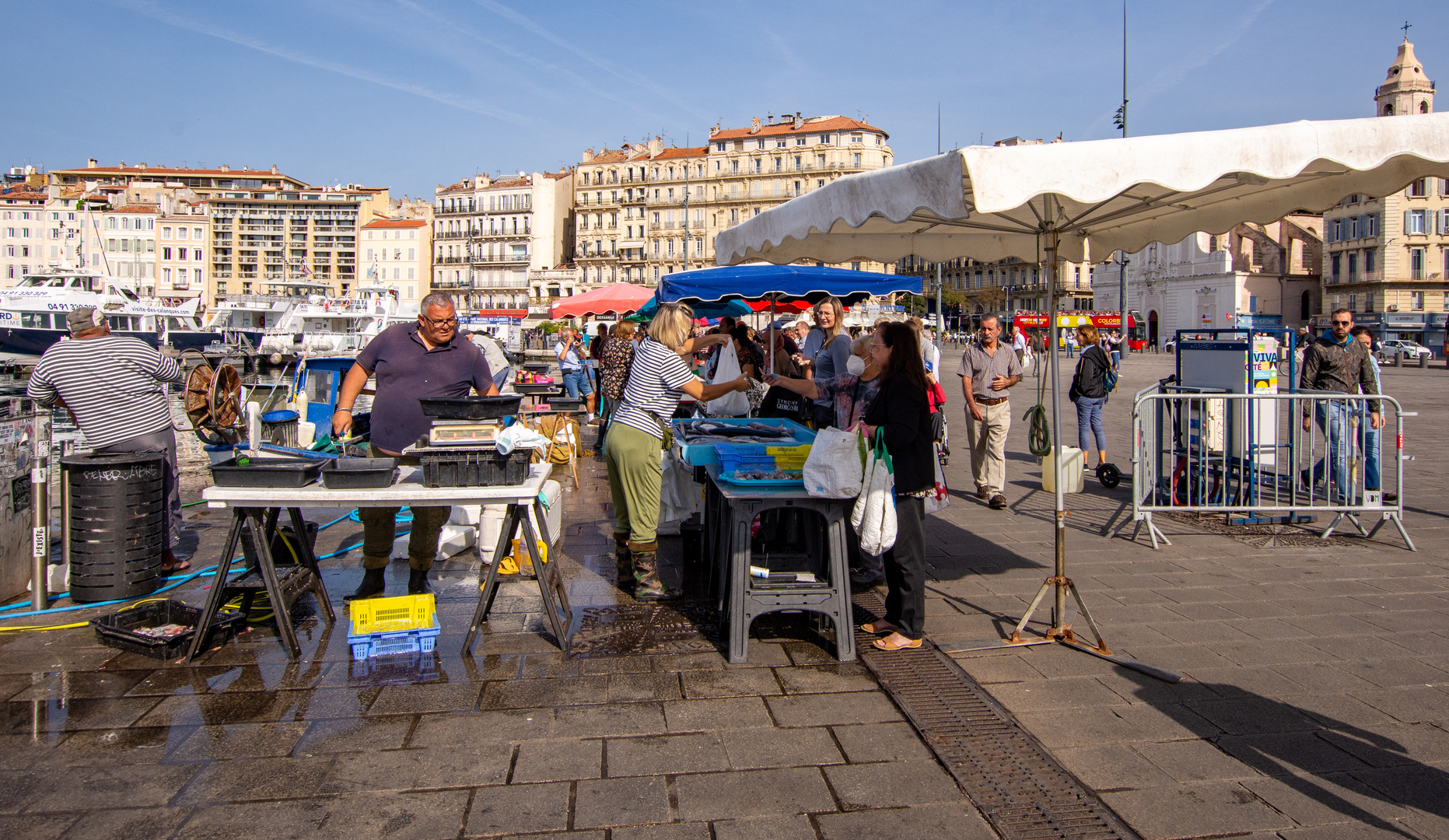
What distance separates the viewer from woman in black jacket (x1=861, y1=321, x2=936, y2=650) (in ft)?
13.8

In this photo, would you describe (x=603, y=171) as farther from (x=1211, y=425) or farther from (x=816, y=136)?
(x=1211, y=425)

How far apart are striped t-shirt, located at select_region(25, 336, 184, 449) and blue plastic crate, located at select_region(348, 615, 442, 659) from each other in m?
2.47

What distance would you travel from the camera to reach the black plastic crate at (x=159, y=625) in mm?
4191

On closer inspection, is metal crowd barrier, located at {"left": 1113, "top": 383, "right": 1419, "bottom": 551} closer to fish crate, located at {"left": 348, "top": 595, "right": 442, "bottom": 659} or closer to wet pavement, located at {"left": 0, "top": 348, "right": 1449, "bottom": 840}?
wet pavement, located at {"left": 0, "top": 348, "right": 1449, "bottom": 840}

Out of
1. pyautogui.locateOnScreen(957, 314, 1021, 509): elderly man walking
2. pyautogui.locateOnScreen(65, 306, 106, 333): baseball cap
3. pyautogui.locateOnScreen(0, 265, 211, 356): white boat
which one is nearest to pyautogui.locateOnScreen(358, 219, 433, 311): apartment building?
pyautogui.locateOnScreen(0, 265, 211, 356): white boat

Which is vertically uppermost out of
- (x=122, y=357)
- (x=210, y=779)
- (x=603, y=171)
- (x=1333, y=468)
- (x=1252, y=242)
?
(x=603, y=171)

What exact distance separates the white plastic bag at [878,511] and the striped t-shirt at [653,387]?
48.4 inches

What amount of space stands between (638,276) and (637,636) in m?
93.5

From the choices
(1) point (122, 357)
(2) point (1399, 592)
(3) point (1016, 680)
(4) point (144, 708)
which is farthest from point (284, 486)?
(2) point (1399, 592)

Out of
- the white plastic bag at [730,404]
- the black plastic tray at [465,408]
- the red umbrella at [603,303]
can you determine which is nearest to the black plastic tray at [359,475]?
the black plastic tray at [465,408]

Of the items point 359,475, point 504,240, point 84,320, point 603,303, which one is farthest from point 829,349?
point 504,240

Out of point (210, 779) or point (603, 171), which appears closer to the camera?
point (210, 779)

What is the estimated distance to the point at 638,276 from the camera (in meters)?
96.2

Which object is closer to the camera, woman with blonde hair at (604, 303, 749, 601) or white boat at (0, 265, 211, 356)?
woman with blonde hair at (604, 303, 749, 601)
